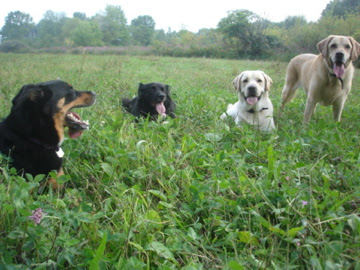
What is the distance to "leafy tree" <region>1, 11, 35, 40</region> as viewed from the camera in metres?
76.3

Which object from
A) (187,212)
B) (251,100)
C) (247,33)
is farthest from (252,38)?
(187,212)

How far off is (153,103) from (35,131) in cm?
264

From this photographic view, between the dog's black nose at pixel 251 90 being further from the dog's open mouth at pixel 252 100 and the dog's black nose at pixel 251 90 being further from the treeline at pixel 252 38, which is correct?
the treeline at pixel 252 38

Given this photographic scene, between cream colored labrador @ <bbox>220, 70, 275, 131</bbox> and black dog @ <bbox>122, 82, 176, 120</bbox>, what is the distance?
47.4 inches

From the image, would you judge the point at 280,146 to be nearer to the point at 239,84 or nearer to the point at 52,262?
the point at 239,84

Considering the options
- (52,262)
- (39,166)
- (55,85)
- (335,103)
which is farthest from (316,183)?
(335,103)

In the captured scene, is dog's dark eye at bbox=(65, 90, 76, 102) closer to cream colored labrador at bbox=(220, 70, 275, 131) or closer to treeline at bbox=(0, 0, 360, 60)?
cream colored labrador at bbox=(220, 70, 275, 131)

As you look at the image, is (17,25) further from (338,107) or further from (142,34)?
(338,107)

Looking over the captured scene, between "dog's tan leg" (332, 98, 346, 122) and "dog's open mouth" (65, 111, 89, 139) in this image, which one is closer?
"dog's open mouth" (65, 111, 89, 139)

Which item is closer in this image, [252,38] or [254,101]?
[254,101]

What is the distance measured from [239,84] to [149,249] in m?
3.58

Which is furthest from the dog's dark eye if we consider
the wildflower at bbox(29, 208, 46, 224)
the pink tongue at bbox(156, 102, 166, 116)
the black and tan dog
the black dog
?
the pink tongue at bbox(156, 102, 166, 116)

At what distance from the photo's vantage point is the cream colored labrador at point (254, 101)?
4.16m

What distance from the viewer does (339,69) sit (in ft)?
13.8
